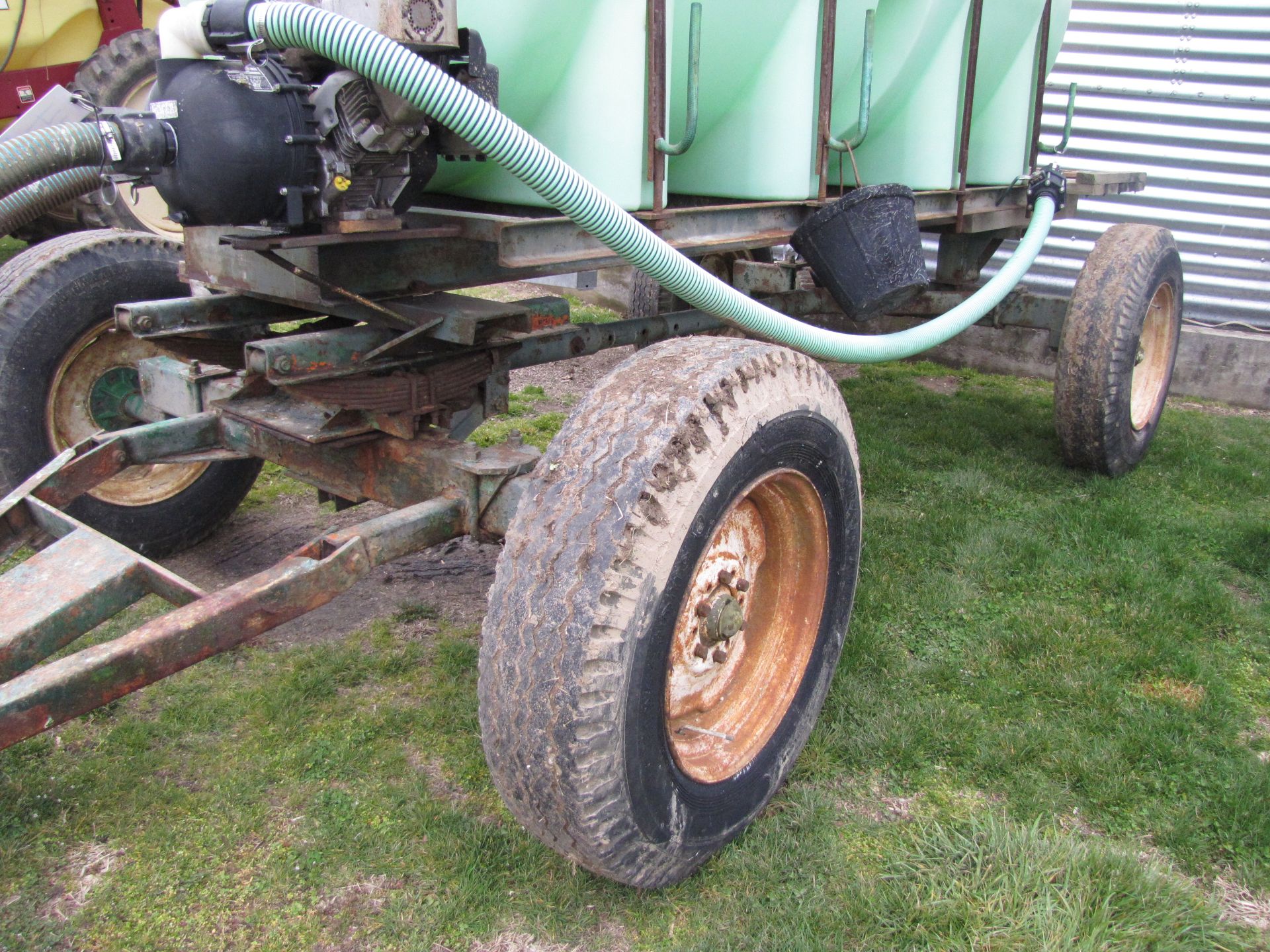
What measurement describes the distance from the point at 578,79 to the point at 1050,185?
281cm

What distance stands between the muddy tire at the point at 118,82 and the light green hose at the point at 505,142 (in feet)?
19.7

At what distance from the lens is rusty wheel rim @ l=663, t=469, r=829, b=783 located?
238 centimetres

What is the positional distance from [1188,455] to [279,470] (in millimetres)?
4711

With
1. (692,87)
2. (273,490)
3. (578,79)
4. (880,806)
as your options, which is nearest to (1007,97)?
(692,87)

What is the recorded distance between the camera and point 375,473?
9.21 feet

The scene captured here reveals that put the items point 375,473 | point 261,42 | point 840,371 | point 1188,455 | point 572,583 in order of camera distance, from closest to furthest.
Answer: point 572,583 → point 261,42 → point 375,473 → point 1188,455 → point 840,371

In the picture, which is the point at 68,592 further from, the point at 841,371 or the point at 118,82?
the point at 118,82

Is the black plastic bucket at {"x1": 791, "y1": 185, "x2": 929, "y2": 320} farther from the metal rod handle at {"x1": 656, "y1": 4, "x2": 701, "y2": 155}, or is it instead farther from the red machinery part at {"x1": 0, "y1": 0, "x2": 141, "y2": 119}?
the red machinery part at {"x1": 0, "y1": 0, "x2": 141, "y2": 119}

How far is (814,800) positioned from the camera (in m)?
2.62

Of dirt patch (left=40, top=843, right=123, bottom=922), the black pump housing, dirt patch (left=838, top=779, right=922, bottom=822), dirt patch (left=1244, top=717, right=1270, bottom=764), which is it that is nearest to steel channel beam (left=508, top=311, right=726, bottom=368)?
the black pump housing

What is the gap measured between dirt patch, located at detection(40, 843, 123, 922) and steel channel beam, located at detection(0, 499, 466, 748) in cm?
71

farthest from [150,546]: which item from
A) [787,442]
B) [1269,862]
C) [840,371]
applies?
[840,371]

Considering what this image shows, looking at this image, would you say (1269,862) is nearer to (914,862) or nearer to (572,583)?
(914,862)

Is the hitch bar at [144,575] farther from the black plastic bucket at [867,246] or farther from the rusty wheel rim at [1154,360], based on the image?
the rusty wheel rim at [1154,360]
